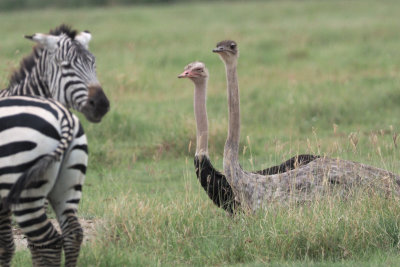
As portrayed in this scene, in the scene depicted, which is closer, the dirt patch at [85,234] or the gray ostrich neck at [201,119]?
the dirt patch at [85,234]

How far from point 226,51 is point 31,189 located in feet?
8.66

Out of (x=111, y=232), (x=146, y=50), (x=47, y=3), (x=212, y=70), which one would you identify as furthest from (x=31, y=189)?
(x=47, y=3)

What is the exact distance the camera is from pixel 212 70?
17188 millimetres

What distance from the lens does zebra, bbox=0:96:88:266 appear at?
4191 mm

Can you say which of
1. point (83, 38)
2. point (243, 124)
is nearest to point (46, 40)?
point (83, 38)

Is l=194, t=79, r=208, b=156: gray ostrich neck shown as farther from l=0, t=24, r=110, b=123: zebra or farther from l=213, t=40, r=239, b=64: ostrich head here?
l=0, t=24, r=110, b=123: zebra

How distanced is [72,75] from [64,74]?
0.22 ft

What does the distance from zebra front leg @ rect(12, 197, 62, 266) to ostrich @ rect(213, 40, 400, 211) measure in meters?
2.08

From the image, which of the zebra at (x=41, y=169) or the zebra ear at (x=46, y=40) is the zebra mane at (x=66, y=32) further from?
the zebra at (x=41, y=169)

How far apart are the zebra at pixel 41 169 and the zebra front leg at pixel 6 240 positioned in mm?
143

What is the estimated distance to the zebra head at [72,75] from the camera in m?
4.83

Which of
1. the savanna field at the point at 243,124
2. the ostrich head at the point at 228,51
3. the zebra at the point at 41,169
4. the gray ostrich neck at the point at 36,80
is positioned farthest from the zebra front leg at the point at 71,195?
the ostrich head at the point at 228,51

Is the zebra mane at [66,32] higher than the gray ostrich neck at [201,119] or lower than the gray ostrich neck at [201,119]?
higher

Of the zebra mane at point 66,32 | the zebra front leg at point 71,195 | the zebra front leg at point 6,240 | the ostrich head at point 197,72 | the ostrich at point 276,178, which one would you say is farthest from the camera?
the ostrich head at point 197,72
